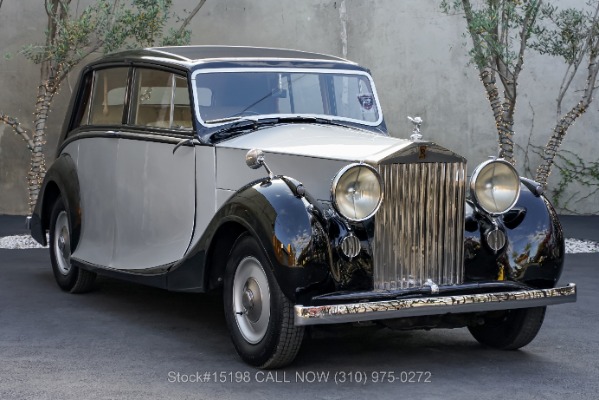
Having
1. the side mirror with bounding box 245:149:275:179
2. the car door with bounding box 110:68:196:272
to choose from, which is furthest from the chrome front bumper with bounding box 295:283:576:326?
the car door with bounding box 110:68:196:272

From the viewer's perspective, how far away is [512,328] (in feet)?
19.5

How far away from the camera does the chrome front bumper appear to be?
5.00 m

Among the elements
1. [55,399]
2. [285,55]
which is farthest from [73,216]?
[55,399]

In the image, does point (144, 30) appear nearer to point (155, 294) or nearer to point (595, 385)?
point (155, 294)

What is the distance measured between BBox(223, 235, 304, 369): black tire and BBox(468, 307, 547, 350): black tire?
1260 mm

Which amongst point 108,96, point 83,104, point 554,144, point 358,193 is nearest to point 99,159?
point 108,96

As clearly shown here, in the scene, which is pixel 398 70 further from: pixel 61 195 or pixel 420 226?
pixel 420 226

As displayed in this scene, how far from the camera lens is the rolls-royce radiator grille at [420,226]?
17.6 ft

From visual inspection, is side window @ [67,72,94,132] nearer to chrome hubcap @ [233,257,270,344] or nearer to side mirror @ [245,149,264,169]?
side mirror @ [245,149,264,169]

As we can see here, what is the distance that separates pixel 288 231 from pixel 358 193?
0.40m

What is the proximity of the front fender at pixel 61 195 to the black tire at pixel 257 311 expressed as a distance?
7.40ft

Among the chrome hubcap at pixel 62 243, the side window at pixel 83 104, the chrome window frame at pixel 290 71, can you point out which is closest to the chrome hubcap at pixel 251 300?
the chrome window frame at pixel 290 71

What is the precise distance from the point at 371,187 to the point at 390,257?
1.28 ft

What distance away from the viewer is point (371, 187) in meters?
5.26
